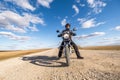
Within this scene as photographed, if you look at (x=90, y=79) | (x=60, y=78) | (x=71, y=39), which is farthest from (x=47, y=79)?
(x=71, y=39)

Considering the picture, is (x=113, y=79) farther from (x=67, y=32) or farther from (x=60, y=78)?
(x=67, y=32)

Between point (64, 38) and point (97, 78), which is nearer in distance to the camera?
point (97, 78)

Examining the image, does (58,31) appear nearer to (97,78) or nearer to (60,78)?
(60,78)

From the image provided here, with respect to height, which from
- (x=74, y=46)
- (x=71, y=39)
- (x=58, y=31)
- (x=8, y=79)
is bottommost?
(x=8, y=79)

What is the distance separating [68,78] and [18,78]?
8.16ft

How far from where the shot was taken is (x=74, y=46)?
892 cm

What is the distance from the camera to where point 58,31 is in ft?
30.3

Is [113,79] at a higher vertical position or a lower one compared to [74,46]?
lower

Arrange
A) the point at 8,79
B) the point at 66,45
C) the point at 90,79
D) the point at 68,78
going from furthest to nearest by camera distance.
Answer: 1. the point at 66,45
2. the point at 8,79
3. the point at 68,78
4. the point at 90,79

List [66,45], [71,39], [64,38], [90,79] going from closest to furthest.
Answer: [90,79]
[66,45]
[64,38]
[71,39]

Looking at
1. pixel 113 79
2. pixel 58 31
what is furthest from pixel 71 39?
pixel 113 79

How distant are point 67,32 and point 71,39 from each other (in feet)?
2.37

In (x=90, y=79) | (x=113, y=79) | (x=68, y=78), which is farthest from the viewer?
(x=68, y=78)

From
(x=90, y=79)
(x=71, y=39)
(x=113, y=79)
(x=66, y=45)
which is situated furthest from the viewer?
(x=71, y=39)
